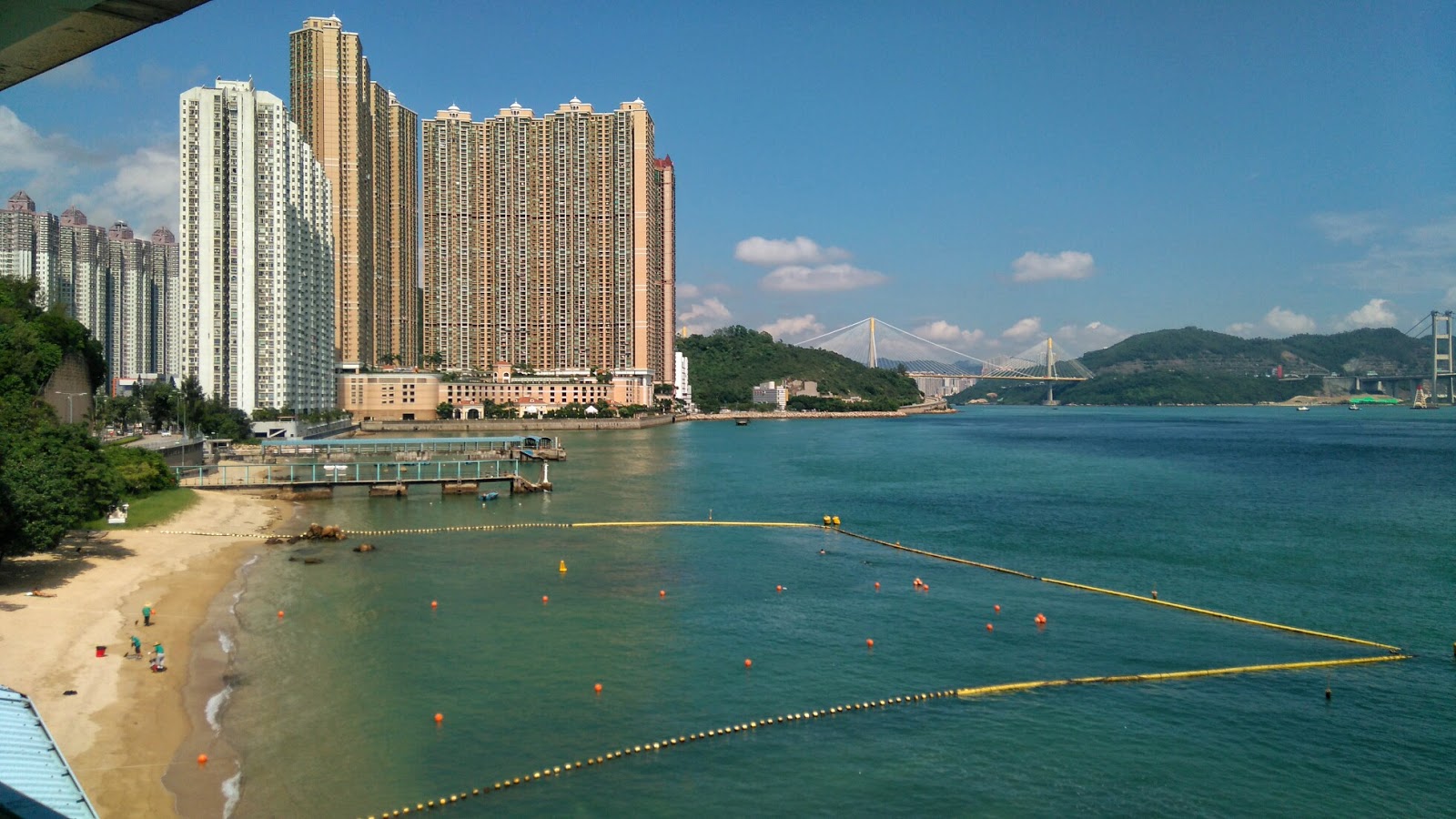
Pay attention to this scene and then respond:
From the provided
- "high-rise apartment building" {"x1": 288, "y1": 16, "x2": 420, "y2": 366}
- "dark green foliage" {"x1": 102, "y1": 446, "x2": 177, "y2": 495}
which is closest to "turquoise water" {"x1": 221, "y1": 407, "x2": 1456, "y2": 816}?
"dark green foliage" {"x1": 102, "y1": 446, "x2": 177, "y2": 495}

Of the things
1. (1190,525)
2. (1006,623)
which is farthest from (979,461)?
(1006,623)

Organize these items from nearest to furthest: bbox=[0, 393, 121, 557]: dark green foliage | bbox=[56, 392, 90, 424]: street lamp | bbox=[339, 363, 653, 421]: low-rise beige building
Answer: bbox=[0, 393, 121, 557]: dark green foliage, bbox=[56, 392, 90, 424]: street lamp, bbox=[339, 363, 653, 421]: low-rise beige building

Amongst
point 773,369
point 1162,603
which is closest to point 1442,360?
point 773,369

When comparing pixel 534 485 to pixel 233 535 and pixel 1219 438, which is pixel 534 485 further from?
pixel 1219 438

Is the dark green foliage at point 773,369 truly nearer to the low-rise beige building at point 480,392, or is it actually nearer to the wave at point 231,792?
the low-rise beige building at point 480,392

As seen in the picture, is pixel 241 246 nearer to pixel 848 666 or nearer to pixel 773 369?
pixel 848 666

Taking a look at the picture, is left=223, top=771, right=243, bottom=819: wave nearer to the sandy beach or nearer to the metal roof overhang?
the sandy beach
